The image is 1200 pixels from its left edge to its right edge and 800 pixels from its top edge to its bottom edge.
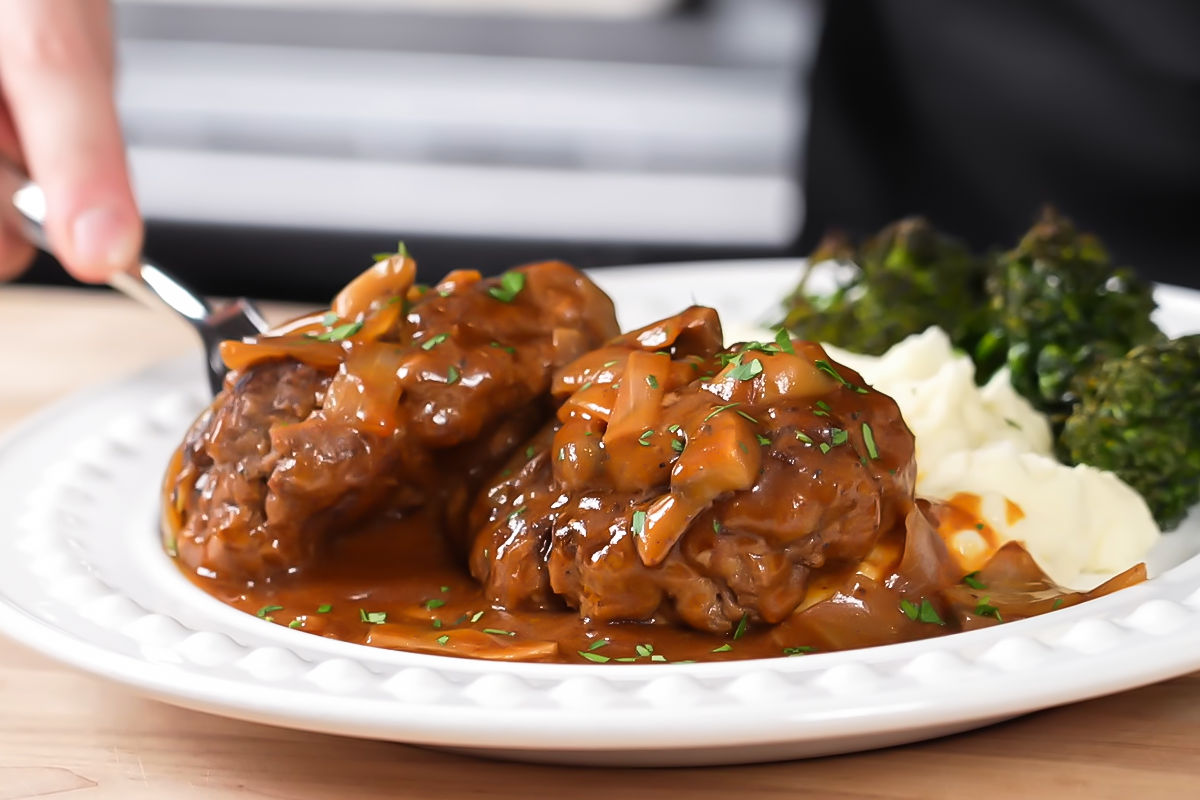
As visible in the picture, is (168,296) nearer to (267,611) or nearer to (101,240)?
(101,240)

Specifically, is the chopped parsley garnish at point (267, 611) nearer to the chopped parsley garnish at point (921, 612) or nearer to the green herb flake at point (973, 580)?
the chopped parsley garnish at point (921, 612)

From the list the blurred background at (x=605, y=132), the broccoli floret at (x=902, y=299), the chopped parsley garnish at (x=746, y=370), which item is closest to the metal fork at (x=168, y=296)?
the broccoli floret at (x=902, y=299)

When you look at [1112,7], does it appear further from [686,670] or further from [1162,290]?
[686,670]

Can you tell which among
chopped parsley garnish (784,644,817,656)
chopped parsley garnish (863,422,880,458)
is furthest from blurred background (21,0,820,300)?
chopped parsley garnish (784,644,817,656)

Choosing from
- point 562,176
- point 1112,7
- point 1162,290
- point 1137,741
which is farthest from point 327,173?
point 1137,741

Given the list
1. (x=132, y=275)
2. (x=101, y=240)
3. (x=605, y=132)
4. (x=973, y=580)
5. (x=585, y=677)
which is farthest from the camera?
(x=605, y=132)

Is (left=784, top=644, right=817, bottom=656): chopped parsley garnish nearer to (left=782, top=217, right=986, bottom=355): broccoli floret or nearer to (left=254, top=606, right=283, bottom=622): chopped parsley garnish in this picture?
(left=254, top=606, right=283, bottom=622): chopped parsley garnish

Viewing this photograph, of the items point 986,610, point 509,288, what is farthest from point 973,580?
point 509,288

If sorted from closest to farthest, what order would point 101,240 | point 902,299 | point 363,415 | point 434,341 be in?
point 363,415, point 434,341, point 101,240, point 902,299
